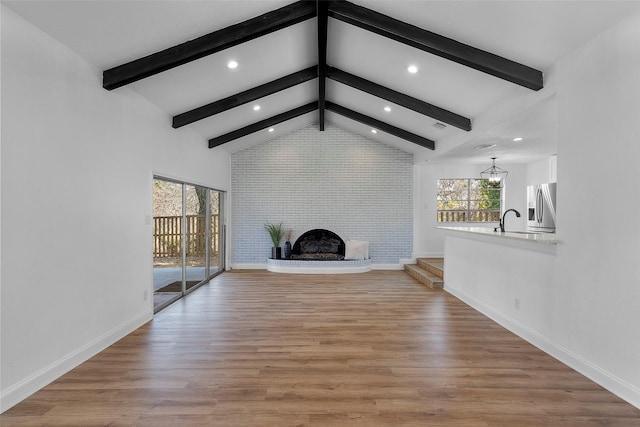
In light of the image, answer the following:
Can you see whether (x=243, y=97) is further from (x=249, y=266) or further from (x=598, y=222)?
(x=598, y=222)

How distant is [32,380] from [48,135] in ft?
5.72

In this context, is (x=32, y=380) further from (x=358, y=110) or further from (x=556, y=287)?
(x=358, y=110)

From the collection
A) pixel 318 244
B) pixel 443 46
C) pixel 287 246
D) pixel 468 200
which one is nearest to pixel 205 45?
pixel 443 46

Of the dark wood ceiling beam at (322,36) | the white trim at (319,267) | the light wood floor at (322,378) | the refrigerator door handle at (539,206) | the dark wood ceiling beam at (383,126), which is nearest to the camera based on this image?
the light wood floor at (322,378)

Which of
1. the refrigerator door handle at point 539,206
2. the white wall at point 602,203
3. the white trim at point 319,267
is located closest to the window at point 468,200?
the refrigerator door handle at point 539,206

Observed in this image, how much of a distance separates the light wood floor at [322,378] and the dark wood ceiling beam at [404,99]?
2626 millimetres

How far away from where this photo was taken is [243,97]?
16.3 feet

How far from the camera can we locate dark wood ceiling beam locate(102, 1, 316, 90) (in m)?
3.30

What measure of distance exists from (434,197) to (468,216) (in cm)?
91

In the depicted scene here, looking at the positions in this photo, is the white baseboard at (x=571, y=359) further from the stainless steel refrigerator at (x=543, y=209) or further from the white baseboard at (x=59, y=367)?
the white baseboard at (x=59, y=367)

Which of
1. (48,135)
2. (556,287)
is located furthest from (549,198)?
(48,135)

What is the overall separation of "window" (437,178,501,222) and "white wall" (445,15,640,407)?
16.3ft

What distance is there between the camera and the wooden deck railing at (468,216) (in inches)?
322

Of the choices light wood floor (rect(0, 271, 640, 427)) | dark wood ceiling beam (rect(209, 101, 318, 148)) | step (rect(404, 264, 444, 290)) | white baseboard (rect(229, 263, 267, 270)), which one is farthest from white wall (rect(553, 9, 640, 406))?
white baseboard (rect(229, 263, 267, 270))
